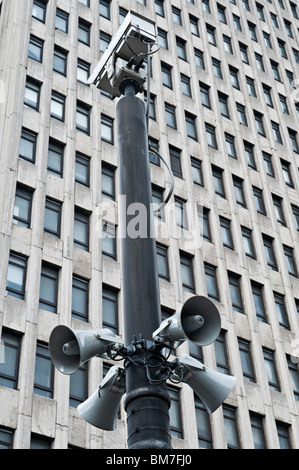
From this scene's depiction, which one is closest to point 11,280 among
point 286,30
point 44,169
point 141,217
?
point 44,169

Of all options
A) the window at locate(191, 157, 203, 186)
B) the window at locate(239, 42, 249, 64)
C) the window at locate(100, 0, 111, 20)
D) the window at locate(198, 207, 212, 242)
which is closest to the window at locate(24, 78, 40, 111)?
the window at locate(191, 157, 203, 186)

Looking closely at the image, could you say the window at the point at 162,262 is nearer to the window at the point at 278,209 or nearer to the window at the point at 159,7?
the window at the point at 278,209

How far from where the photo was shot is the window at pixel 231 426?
97.0 ft

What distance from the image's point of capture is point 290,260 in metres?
40.8

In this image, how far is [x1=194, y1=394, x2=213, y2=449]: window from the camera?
93.6 feet

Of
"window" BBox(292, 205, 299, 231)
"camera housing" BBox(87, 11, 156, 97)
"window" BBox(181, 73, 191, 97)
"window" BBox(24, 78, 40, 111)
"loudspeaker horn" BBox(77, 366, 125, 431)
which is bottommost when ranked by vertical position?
Result: "loudspeaker horn" BBox(77, 366, 125, 431)

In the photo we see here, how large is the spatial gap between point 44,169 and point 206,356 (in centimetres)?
1014

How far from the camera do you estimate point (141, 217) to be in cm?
745

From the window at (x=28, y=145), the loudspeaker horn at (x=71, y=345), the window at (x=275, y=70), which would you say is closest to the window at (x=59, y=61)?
the window at (x=28, y=145)

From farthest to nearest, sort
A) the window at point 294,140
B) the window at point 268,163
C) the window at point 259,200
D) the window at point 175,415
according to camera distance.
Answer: the window at point 294,140, the window at point 268,163, the window at point 259,200, the window at point 175,415

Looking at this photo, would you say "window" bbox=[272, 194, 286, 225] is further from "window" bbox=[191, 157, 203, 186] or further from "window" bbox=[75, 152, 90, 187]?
"window" bbox=[75, 152, 90, 187]

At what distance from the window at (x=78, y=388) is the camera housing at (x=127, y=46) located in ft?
58.1

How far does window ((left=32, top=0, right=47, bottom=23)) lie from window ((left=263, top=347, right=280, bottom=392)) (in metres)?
19.5

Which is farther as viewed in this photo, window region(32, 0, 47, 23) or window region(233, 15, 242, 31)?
window region(233, 15, 242, 31)
